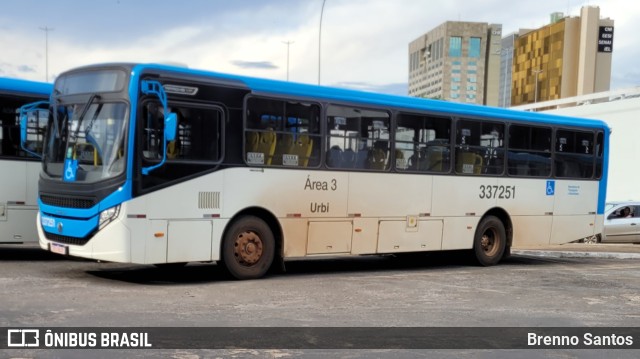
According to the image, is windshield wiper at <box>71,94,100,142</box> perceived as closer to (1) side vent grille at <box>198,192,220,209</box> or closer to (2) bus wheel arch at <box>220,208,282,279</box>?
(1) side vent grille at <box>198,192,220,209</box>

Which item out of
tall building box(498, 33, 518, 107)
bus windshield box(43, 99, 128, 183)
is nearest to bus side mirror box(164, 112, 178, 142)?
bus windshield box(43, 99, 128, 183)

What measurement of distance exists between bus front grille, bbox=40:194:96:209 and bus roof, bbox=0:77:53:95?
2.67 m

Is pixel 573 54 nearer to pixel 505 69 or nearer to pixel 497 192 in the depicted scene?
pixel 505 69

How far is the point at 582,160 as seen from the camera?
639 inches

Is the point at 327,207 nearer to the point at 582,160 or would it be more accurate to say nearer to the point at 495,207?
the point at 495,207

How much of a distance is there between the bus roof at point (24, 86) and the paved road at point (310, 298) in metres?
2.92

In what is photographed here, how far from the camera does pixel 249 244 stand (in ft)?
36.2

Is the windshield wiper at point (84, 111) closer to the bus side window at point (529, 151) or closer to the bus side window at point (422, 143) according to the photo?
the bus side window at point (422, 143)

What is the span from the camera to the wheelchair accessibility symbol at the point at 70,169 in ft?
32.9

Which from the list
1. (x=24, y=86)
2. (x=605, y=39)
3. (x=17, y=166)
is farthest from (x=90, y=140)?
(x=605, y=39)

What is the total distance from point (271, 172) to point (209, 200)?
118 centimetres

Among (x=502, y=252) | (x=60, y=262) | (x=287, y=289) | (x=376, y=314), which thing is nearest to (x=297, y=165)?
(x=287, y=289)

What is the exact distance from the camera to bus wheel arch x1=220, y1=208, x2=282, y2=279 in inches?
424

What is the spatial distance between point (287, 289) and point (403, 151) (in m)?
4.02
